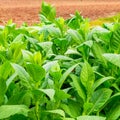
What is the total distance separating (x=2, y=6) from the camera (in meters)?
26.2

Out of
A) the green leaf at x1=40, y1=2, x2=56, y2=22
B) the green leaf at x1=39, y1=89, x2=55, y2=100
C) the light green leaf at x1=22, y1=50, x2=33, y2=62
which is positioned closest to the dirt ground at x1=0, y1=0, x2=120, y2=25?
the green leaf at x1=40, y1=2, x2=56, y2=22

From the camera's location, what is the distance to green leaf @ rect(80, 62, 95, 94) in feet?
6.63

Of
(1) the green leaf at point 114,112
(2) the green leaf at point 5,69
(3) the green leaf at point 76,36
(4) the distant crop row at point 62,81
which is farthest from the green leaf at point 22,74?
(3) the green leaf at point 76,36

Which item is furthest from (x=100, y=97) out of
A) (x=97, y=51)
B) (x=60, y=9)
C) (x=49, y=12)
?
(x=60, y=9)

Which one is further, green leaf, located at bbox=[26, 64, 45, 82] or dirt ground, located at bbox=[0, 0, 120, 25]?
dirt ground, located at bbox=[0, 0, 120, 25]

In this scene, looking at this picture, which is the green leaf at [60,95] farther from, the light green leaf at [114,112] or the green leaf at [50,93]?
the light green leaf at [114,112]

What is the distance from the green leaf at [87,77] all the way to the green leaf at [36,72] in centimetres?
27

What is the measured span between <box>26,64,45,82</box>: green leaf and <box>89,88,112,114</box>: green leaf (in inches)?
12.9

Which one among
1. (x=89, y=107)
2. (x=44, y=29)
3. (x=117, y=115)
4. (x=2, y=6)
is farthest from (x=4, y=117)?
(x=2, y=6)

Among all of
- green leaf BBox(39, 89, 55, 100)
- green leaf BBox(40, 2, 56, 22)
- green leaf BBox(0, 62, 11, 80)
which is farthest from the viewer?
green leaf BBox(40, 2, 56, 22)

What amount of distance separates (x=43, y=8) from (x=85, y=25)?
0.83 meters

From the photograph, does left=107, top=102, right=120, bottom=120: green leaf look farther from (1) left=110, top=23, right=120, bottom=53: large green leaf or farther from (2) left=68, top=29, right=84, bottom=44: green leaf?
(2) left=68, top=29, right=84, bottom=44: green leaf

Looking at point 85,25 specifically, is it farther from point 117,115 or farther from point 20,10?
point 20,10

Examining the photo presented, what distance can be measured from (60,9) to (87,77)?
24.1 m
